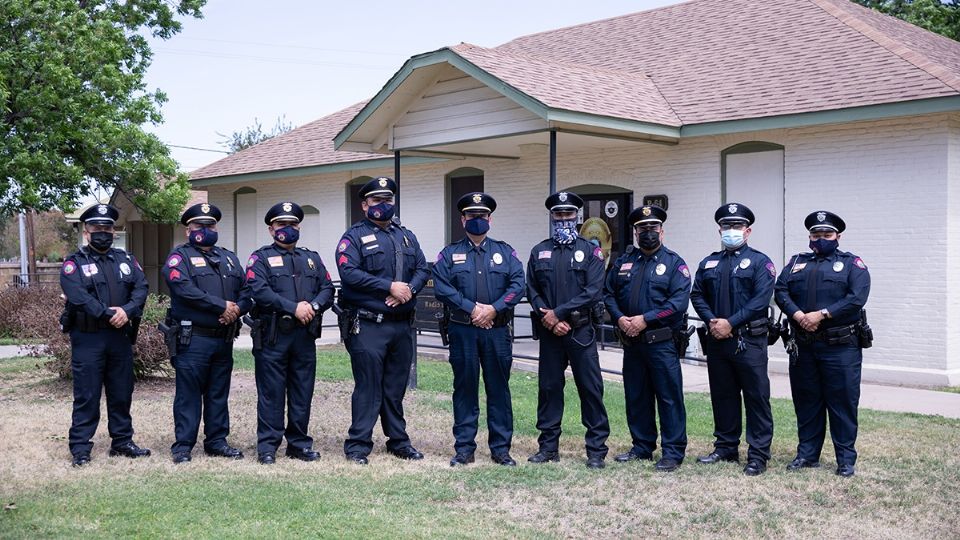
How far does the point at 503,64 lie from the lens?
11.8 m

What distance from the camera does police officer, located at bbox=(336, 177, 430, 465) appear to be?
24.9 feet

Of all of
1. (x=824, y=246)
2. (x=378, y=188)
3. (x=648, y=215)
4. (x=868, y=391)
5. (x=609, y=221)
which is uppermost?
(x=378, y=188)

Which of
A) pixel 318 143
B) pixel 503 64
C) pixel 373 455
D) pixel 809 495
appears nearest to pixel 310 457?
pixel 373 455

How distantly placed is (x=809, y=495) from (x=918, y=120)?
6668mm

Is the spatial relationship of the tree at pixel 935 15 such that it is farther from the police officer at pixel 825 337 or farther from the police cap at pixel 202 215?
the police cap at pixel 202 215

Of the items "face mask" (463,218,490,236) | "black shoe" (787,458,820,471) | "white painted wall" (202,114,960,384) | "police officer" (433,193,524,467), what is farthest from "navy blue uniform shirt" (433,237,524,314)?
"white painted wall" (202,114,960,384)

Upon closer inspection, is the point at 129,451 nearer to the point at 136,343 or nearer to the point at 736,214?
the point at 136,343

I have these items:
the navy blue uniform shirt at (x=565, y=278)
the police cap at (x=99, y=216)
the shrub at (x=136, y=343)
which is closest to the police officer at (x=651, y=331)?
the navy blue uniform shirt at (x=565, y=278)

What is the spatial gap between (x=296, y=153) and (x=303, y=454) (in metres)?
13.0

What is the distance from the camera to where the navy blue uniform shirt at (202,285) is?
7.51 meters

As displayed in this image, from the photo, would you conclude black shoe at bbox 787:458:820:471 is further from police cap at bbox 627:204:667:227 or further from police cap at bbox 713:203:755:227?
police cap at bbox 627:204:667:227

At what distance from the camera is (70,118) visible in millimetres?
16500

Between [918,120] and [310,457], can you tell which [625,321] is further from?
[918,120]

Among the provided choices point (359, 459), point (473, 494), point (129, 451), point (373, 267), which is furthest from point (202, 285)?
point (473, 494)
